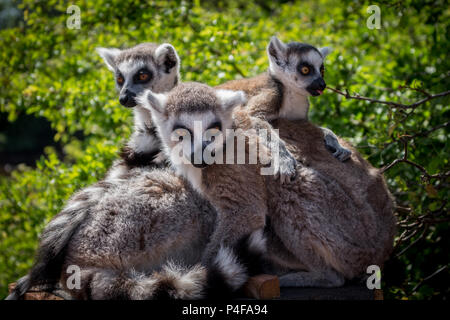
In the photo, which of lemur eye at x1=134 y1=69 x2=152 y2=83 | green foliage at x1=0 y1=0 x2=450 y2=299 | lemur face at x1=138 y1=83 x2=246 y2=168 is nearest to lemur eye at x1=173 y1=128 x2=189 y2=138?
lemur face at x1=138 y1=83 x2=246 y2=168

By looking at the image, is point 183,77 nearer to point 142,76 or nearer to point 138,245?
point 142,76

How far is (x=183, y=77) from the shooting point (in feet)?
22.2

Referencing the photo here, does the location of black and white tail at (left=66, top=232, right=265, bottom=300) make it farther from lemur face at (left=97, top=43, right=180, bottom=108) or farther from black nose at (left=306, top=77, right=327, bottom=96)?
black nose at (left=306, top=77, right=327, bottom=96)

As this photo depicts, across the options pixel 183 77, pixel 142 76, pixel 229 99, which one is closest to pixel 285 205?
pixel 229 99

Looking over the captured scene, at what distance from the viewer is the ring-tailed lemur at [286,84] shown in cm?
485

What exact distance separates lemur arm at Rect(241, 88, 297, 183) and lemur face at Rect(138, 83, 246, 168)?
0.40m

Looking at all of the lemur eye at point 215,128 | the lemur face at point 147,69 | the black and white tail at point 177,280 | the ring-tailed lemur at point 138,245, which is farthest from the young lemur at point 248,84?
the black and white tail at point 177,280

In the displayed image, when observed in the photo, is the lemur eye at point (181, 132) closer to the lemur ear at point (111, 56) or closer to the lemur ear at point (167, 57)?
the lemur ear at point (167, 57)

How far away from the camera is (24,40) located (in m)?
6.88

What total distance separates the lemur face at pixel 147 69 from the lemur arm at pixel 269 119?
967mm

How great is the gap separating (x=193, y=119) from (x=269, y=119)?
1245 mm

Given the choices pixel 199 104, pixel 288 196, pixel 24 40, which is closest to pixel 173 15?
pixel 24 40
